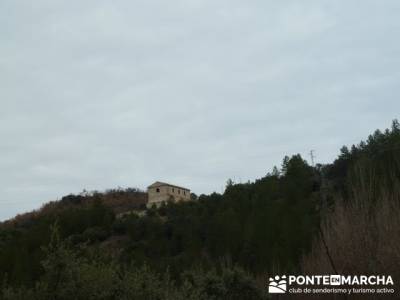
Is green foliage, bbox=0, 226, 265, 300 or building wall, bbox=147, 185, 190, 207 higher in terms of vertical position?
building wall, bbox=147, 185, 190, 207

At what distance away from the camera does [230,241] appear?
3409 centimetres

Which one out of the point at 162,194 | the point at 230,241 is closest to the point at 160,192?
the point at 162,194

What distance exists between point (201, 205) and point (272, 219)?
20716 mm

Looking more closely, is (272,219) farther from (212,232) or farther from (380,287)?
(380,287)

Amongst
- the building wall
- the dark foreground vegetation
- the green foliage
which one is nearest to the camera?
the green foliage

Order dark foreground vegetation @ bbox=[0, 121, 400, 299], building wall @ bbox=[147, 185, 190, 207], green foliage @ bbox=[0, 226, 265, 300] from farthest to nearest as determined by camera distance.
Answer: building wall @ bbox=[147, 185, 190, 207] → dark foreground vegetation @ bbox=[0, 121, 400, 299] → green foliage @ bbox=[0, 226, 265, 300]

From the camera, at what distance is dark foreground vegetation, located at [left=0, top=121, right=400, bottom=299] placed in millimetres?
7281

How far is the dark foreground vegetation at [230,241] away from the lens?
7.28 meters

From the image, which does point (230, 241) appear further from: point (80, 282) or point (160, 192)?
point (160, 192)

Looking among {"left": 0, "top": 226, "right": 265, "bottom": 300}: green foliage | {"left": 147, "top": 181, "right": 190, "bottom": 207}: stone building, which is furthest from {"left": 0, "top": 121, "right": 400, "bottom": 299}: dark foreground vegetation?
{"left": 147, "top": 181, "right": 190, "bottom": 207}: stone building

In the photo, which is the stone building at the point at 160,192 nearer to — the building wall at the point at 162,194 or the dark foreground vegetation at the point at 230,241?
the building wall at the point at 162,194

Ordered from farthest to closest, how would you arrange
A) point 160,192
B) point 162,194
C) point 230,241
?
point 160,192 → point 162,194 → point 230,241

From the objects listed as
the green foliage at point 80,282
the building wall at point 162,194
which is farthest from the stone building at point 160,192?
the green foliage at point 80,282

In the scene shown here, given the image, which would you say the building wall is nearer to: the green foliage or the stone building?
the stone building
